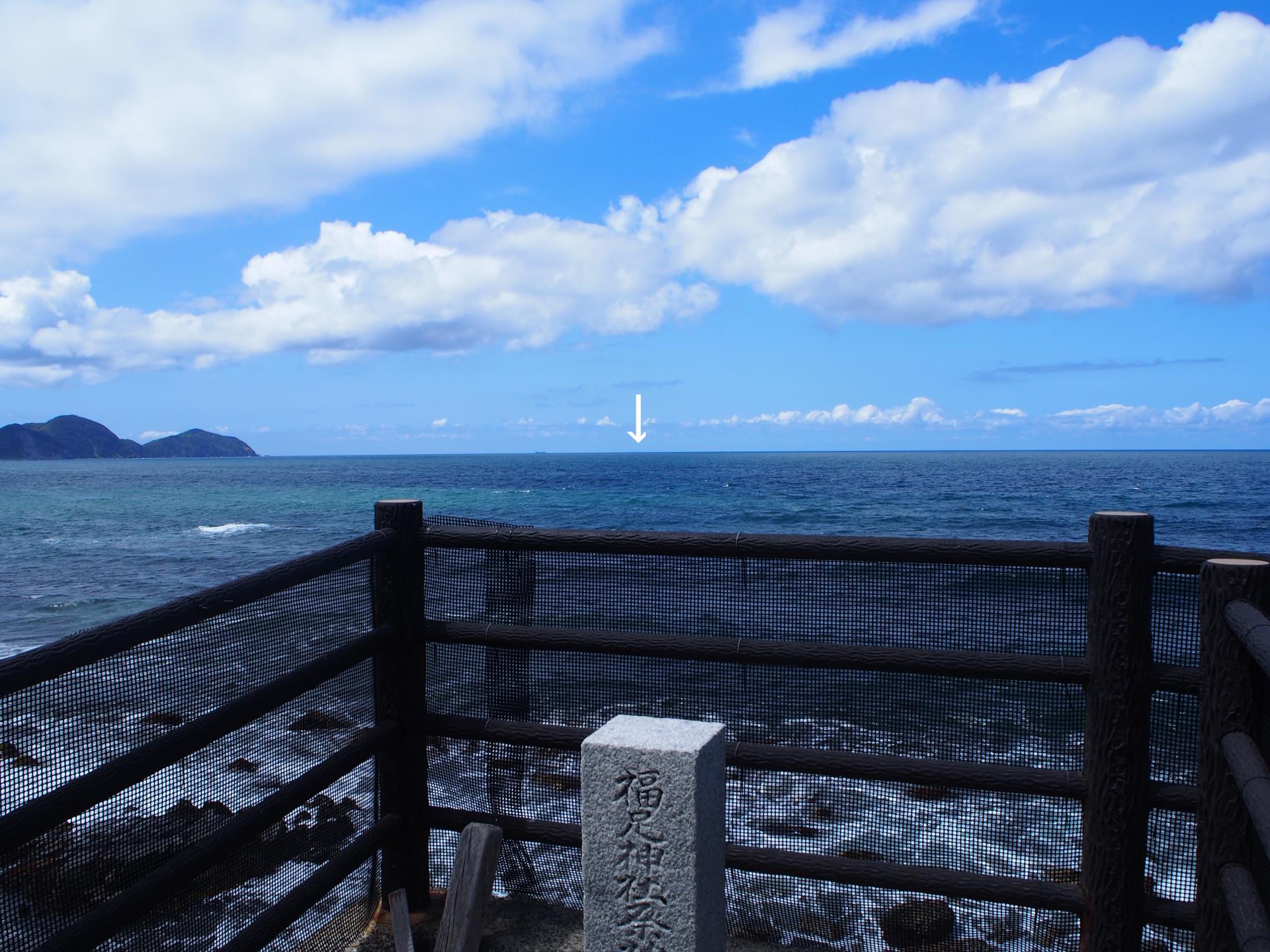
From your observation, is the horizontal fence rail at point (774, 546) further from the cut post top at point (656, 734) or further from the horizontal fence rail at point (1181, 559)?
the cut post top at point (656, 734)

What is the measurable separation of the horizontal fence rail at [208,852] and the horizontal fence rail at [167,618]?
2.20ft

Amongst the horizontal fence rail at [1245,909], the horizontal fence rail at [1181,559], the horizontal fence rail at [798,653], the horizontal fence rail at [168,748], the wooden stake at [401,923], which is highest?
the horizontal fence rail at [1181,559]

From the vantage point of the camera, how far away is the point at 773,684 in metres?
3.49

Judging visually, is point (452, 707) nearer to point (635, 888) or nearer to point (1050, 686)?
point (635, 888)

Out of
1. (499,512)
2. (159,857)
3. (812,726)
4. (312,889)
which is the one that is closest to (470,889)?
(312,889)

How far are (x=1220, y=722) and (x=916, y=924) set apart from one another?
2.08m

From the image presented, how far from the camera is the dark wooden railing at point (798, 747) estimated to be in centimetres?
227

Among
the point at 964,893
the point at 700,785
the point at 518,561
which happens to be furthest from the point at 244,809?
the point at 964,893

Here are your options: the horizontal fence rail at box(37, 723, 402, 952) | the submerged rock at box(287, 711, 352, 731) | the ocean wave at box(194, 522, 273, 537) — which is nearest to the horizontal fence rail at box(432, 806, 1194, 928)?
the horizontal fence rail at box(37, 723, 402, 952)

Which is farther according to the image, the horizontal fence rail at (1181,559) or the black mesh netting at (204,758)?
the horizontal fence rail at (1181,559)

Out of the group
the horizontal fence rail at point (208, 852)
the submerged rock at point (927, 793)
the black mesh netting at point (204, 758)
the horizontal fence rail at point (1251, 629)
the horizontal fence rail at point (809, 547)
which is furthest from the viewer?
the submerged rock at point (927, 793)

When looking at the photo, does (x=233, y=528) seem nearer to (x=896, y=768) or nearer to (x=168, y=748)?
(x=168, y=748)

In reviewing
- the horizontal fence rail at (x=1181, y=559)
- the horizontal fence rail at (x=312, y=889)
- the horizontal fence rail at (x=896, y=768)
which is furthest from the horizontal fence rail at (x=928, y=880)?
the horizontal fence rail at (x=1181, y=559)

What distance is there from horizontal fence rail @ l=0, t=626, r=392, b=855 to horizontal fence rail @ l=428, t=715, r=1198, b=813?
69cm
